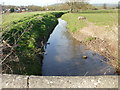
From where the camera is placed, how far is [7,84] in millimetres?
3088

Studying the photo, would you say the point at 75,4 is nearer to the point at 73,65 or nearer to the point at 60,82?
the point at 73,65

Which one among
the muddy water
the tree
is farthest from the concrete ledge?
the tree

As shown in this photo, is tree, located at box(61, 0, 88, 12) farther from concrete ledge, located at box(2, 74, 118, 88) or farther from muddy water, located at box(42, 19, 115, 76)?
concrete ledge, located at box(2, 74, 118, 88)

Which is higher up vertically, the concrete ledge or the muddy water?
the concrete ledge

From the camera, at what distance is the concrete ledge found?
120 inches

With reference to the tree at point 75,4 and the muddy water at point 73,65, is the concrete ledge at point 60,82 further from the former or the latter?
the tree at point 75,4

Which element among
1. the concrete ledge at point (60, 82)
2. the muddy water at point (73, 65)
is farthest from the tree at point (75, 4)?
the concrete ledge at point (60, 82)

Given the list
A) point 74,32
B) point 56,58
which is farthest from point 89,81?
point 74,32

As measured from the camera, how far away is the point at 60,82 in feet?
10.1

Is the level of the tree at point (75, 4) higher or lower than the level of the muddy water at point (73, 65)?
higher

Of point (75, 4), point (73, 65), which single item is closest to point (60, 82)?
point (73, 65)

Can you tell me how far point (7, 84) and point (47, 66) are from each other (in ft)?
26.5

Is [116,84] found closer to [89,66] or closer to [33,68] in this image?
[33,68]

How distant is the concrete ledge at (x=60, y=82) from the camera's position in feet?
9.99
